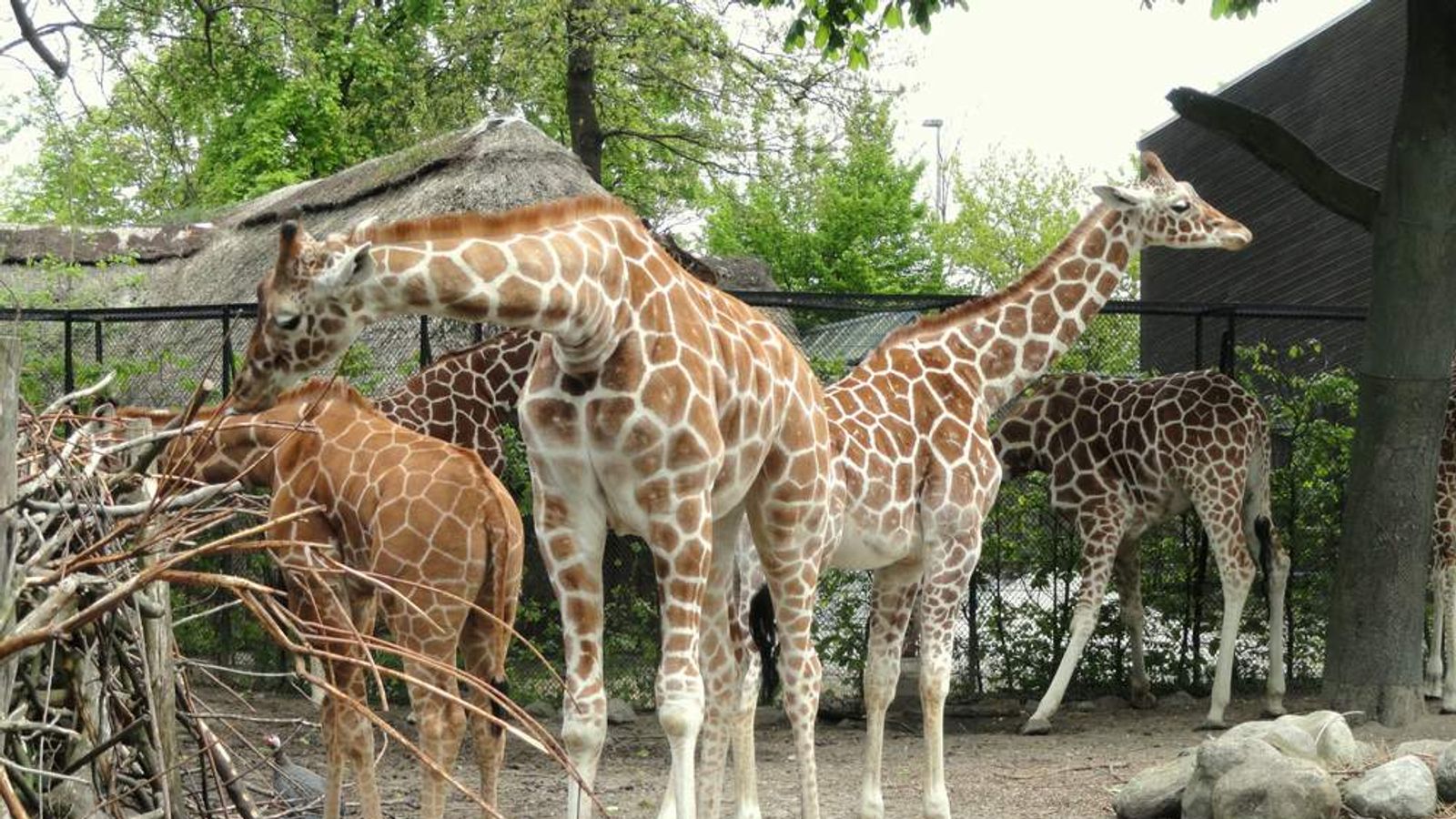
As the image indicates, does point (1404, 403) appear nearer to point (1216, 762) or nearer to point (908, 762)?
point (1216, 762)

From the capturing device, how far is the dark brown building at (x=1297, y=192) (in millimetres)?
16641

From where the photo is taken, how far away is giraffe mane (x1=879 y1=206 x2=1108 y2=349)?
7906 mm

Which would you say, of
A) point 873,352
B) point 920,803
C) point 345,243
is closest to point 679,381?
point 345,243

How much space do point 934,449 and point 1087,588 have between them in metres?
2.96

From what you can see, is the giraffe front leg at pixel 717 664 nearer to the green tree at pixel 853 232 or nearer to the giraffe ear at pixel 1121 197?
the giraffe ear at pixel 1121 197

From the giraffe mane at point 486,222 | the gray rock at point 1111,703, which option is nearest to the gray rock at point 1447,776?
the gray rock at point 1111,703

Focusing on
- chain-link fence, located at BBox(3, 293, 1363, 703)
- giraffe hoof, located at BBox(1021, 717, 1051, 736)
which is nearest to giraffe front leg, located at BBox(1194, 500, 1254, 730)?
giraffe hoof, located at BBox(1021, 717, 1051, 736)

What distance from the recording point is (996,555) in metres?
10.8

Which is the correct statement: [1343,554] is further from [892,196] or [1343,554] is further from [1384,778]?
[892,196]

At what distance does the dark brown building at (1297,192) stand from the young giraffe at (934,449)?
24.4 feet

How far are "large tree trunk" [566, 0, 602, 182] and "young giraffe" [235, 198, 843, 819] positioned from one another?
11.5m

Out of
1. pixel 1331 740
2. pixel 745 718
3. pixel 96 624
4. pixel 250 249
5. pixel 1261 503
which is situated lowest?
pixel 1331 740

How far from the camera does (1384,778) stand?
23.2 ft

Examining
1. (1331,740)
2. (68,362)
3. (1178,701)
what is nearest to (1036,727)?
(1178,701)
